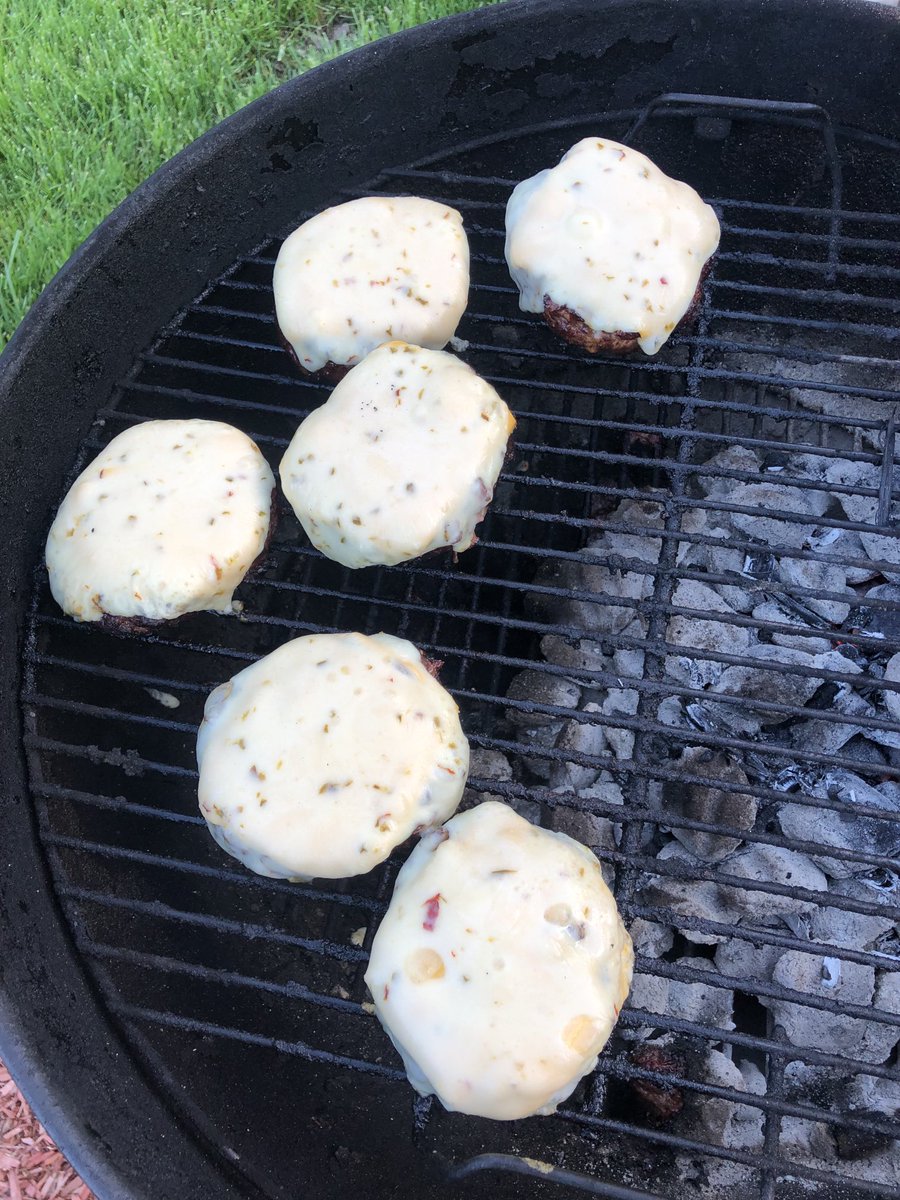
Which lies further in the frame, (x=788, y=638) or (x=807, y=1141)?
(x=788, y=638)

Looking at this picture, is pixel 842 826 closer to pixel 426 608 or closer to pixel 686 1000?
pixel 686 1000

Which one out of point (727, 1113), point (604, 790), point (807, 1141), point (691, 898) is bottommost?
point (807, 1141)

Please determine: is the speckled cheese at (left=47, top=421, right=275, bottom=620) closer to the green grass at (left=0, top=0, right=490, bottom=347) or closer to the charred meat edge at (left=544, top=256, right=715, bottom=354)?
the charred meat edge at (left=544, top=256, right=715, bottom=354)

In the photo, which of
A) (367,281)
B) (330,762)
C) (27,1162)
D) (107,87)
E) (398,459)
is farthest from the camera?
(107,87)

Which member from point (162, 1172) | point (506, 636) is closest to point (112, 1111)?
point (162, 1172)

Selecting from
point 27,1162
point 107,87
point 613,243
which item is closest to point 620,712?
point 613,243

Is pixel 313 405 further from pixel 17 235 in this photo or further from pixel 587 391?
pixel 17 235
